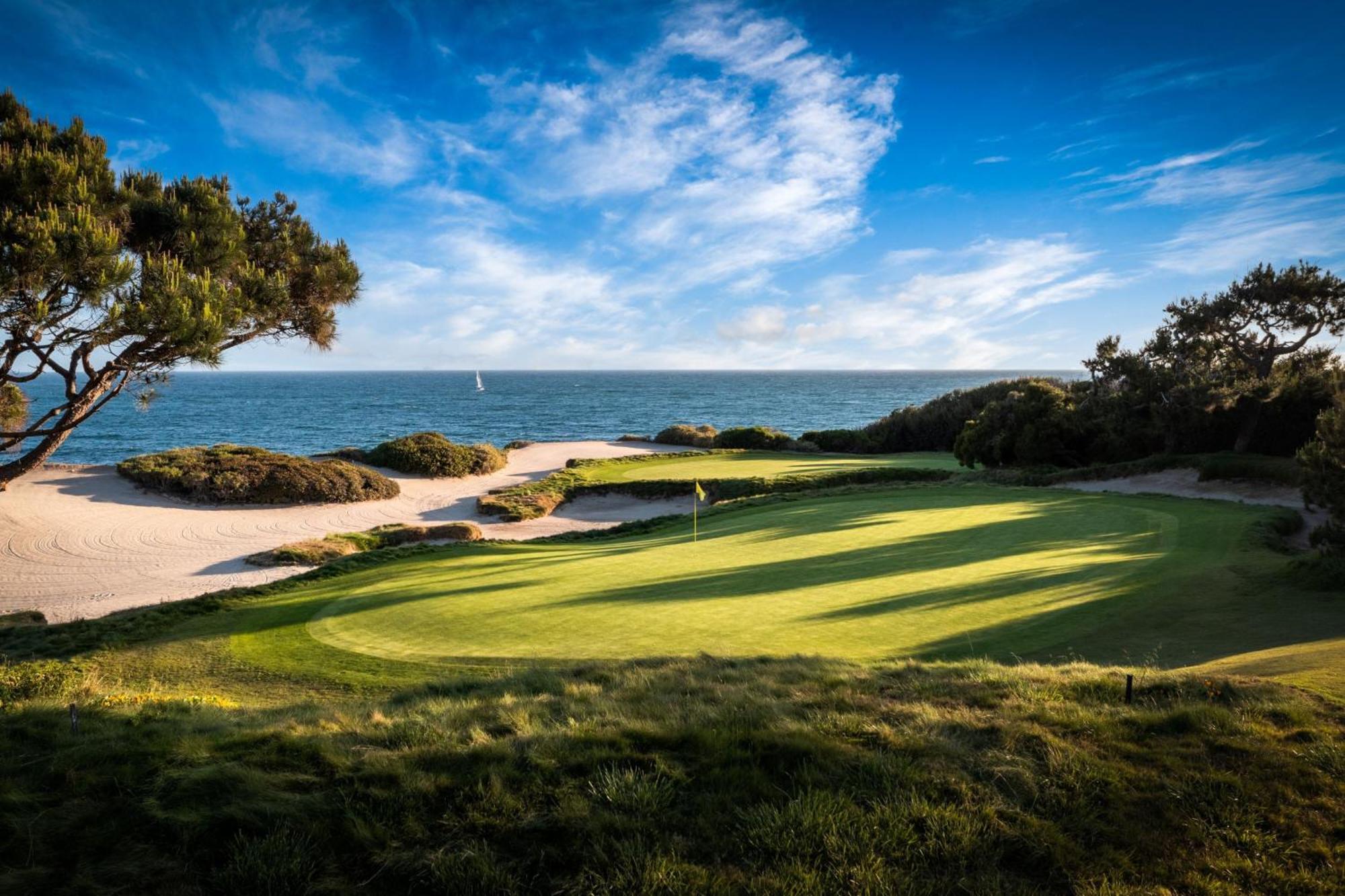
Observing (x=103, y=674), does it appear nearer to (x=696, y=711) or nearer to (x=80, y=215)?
(x=80, y=215)

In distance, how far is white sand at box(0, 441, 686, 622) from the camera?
1463 centimetres

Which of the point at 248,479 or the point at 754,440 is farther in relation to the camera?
the point at 754,440

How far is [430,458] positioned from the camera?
2977cm

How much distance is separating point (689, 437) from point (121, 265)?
31659mm

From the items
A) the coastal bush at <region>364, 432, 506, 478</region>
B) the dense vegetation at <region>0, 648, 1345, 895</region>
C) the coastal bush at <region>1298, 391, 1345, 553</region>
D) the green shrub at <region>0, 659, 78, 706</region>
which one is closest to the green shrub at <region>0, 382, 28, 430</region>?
the green shrub at <region>0, 659, 78, 706</region>

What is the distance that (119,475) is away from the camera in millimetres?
23641

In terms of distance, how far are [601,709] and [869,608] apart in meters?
4.75

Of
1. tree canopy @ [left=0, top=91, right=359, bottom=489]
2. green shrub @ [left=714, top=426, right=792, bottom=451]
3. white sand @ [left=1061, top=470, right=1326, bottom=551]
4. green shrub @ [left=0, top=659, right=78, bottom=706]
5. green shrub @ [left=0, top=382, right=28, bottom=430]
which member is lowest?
green shrub @ [left=0, top=659, right=78, bottom=706]

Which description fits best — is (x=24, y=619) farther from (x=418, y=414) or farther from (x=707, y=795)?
(x=418, y=414)

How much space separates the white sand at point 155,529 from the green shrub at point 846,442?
1696 centimetres

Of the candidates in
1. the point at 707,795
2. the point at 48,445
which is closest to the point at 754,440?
the point at 48,445

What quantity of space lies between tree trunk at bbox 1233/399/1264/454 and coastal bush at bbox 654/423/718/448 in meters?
23.6

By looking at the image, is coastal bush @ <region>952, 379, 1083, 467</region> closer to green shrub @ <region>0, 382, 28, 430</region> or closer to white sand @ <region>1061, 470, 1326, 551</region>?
white sand @ <region>1061, 470, 1326, 551</region>

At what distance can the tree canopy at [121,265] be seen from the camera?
8375mm
